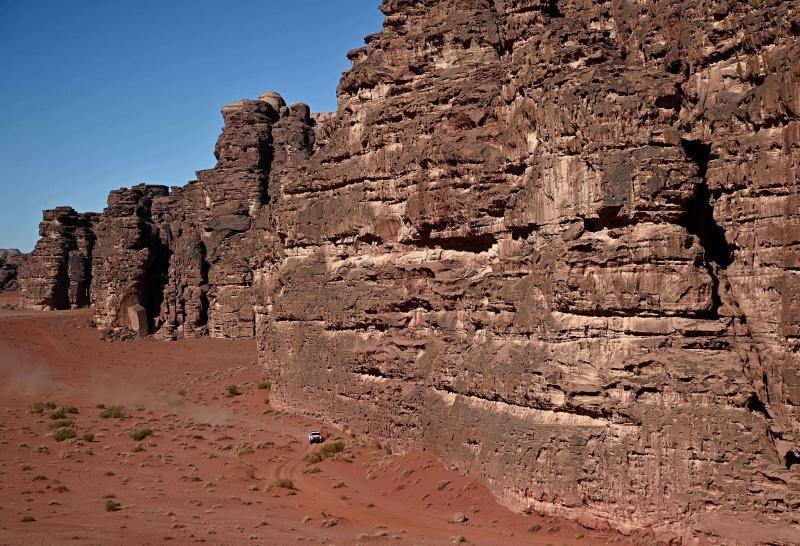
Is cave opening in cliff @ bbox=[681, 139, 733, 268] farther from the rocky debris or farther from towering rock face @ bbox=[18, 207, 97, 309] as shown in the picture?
the rocky debris

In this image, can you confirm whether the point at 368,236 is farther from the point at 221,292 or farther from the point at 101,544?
the point at 221,292

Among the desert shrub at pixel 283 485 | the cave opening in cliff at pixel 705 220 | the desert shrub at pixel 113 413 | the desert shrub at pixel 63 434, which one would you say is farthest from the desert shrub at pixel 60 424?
the cave opening in cliff at pixel 705 220

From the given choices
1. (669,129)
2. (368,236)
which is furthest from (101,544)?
(669,129)

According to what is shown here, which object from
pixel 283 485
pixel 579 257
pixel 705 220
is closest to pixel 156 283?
pixel 283 485

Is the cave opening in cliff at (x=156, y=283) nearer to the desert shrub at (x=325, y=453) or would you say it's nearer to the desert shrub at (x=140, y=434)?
the desert shrub at (x=140, y=434)

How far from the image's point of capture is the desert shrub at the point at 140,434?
99.5ft

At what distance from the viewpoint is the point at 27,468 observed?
25.0 meters

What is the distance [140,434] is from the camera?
30.5m

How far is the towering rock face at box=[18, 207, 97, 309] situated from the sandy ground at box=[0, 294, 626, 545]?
2996cm

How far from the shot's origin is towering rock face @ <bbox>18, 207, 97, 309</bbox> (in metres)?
69.2

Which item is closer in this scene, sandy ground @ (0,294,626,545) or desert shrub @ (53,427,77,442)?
sandy ground @ (0,294,626,545)

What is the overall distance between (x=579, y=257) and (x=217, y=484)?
13134 mm

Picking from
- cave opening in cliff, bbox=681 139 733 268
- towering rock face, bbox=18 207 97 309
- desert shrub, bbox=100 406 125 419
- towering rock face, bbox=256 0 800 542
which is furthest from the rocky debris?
cave opening in cliff, bbox=681 139 733 268

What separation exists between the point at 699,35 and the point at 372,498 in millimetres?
13856
